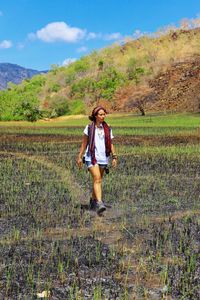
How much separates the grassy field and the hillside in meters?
45.8

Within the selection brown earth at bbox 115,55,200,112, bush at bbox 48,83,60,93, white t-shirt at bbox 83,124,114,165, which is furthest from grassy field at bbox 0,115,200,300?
bush at bbox 48,83,60,93

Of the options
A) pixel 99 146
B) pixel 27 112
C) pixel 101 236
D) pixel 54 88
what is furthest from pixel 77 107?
pixel 101 236

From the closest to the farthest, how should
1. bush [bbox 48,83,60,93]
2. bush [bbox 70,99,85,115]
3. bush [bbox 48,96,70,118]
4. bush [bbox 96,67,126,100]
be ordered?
1. bush [bbox 48,96,70,118]
2. bush [bbox 70,99,85,115]
3. bush [bbox 96,67,126,100]
4. bush [bbox 48,83,60,93]

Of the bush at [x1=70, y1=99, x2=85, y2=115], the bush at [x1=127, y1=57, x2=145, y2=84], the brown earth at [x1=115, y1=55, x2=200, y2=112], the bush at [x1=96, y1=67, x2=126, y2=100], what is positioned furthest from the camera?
the bush at [x1=127, y1=57, x2=145, y2=84]

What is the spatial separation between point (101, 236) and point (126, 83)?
75.8 metres

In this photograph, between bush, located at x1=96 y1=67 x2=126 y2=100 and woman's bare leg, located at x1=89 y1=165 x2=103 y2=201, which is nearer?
woman's bare leg, located at x1=89 y1=165 x2=103 y2=201

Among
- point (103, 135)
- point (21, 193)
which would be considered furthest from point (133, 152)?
point (103, 135)

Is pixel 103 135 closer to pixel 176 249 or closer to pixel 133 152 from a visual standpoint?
pixel 176 249

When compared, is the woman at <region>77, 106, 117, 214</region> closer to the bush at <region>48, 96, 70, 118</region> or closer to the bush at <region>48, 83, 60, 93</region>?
the bush at <region>48, 96, 70, 118</region>

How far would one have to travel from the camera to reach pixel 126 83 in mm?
82688

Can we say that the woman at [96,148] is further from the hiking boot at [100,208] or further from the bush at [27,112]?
the bush at [27,112]

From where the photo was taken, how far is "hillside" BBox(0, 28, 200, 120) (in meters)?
70.1

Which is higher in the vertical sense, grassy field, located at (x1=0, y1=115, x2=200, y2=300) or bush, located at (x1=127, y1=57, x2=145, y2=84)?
bush, located at (x1=127, y1=57, x2=145, y2=84)

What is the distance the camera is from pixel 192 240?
7.62m
